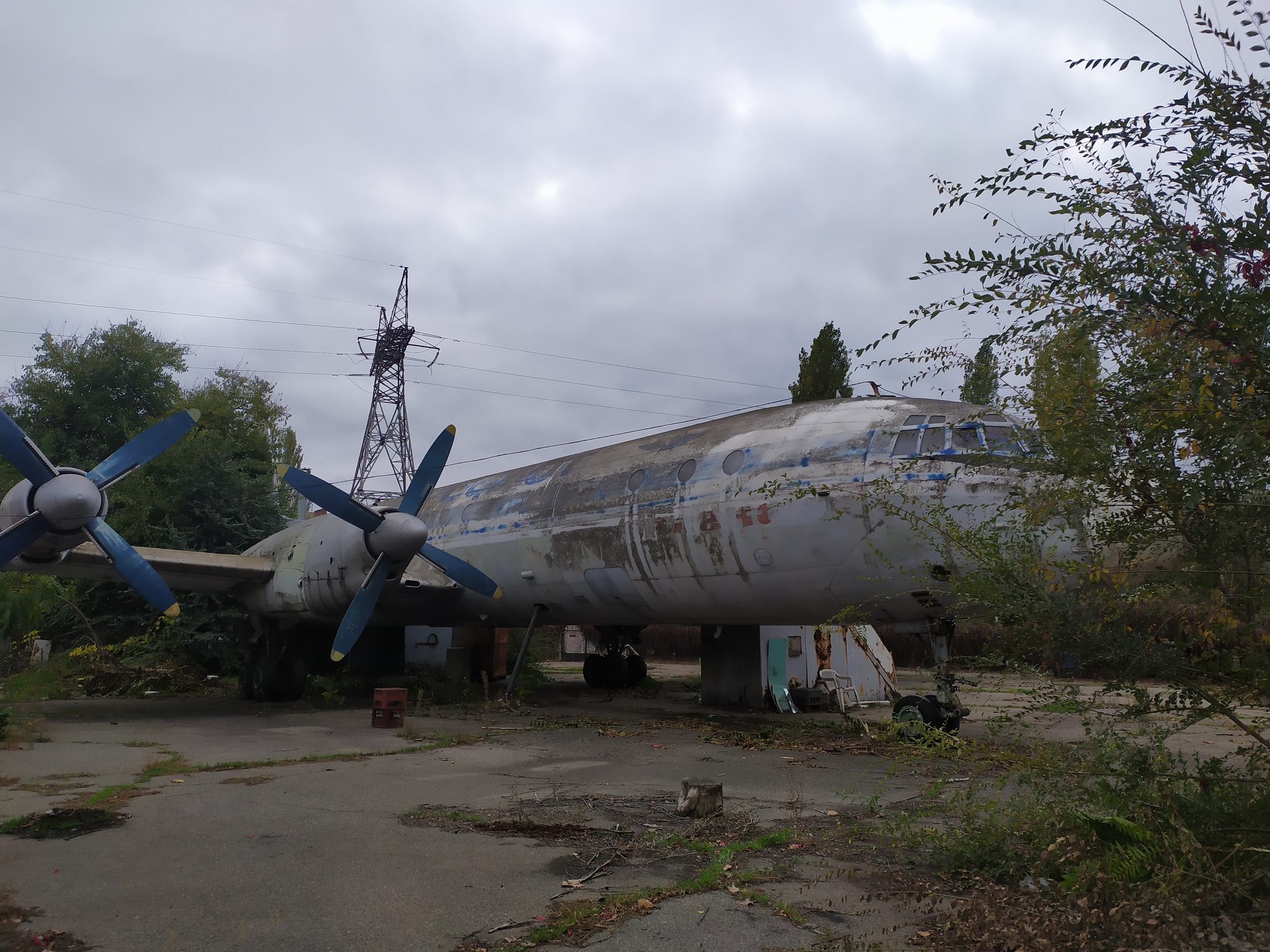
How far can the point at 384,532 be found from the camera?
43.3ft

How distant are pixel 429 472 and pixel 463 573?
1844mm

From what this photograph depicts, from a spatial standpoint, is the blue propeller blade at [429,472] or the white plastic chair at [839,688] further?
the white plastic chair at [839,688]

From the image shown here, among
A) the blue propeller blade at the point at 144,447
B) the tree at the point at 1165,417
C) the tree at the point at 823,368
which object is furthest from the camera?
the tree at the point at 823,368

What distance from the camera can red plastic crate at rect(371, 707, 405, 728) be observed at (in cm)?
1288

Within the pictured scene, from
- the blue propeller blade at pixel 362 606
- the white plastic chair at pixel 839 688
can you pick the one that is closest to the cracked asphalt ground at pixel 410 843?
the blue propeller blade at pixel 362 606

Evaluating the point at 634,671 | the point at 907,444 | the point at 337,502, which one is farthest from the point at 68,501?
the point at 634,671

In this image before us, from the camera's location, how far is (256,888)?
4.85 meters

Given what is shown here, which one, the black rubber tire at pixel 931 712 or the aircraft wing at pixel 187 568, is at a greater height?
the aircraft wing at pixel 187 568

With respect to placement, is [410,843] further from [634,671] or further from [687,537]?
[634,671]

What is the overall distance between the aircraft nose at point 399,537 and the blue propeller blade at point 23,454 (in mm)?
4658

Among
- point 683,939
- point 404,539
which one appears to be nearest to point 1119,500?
point 683,939

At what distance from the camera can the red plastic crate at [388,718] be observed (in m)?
12.9

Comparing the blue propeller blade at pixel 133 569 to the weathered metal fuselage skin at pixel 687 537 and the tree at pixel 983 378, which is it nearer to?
the weathered metal fuselage skin at pixel 687 537

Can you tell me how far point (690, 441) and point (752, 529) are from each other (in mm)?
2470
